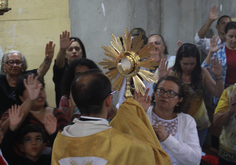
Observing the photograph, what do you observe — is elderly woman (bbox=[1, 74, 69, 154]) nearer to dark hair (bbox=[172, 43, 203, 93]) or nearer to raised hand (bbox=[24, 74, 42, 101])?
raised hand (bbox=[24, 74, 42, 101])

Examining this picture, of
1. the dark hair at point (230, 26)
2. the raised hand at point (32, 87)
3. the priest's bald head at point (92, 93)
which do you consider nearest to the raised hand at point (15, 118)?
the raised hand at point (32, 87)

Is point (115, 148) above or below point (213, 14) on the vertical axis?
below

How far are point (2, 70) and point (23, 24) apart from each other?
131cm

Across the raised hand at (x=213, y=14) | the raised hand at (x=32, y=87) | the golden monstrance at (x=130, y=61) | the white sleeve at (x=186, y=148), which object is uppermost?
the raised hand at (x=213, y=14)

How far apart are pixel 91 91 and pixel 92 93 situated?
0.01 m

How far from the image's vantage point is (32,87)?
2.41 m

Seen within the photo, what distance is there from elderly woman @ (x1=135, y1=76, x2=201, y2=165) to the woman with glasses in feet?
2.33

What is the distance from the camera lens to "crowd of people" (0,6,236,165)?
1.53 m

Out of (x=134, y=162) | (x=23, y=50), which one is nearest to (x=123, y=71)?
(x=134, y=162)

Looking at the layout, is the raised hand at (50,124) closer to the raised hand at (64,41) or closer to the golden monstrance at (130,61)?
the golden monstrance at (130,61)

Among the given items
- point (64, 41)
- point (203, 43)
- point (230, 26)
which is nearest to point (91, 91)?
Result: point (64, 41)

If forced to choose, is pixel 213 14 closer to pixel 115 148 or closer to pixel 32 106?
pixel 32 106

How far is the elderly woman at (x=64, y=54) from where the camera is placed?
3.20 meters

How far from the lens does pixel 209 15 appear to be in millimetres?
3830
